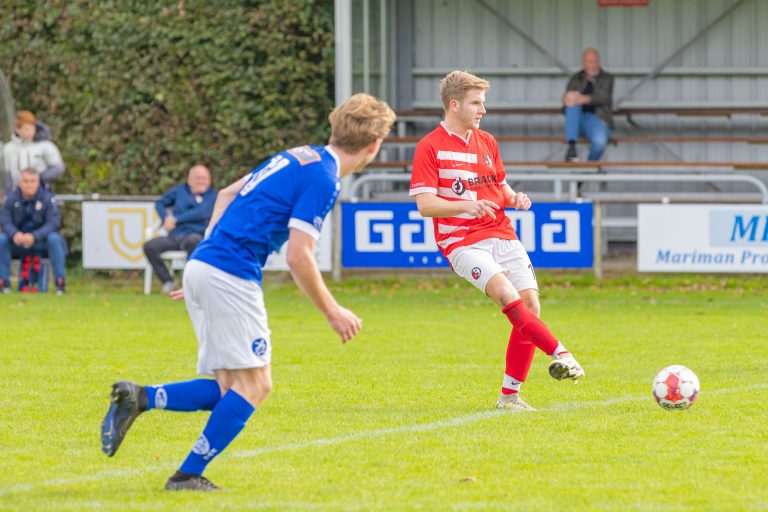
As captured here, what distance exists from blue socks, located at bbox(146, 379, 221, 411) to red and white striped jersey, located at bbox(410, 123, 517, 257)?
8.43 feet

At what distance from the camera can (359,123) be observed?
5656 mm

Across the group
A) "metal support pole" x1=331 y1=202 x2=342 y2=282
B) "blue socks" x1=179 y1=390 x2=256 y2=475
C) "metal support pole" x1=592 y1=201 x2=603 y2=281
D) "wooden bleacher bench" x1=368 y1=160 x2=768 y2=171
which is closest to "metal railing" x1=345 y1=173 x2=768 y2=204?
"wooden bleacher bench" x1=368 y1=160 x2=768 y2=171

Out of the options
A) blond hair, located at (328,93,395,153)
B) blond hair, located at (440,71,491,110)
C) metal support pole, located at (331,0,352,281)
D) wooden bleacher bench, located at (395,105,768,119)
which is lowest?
wooden bleacher bench, located at (395,105,768,119)

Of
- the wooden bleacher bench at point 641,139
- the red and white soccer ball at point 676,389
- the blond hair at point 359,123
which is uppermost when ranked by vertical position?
the blond hair at point 359,123

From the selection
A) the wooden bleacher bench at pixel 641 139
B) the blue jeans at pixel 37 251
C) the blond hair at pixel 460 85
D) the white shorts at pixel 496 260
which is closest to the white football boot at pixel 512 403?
the white shorts at pixel 496 260

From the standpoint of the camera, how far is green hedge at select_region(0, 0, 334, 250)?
19.2 metres

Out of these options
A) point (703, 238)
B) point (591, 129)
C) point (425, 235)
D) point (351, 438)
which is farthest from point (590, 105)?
point (351, 438)

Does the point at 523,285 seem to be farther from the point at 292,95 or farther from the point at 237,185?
the point at 292,95

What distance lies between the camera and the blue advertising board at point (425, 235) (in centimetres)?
1650

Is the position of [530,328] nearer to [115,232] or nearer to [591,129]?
[115,232]

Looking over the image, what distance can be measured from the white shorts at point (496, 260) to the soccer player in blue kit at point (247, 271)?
246 cm

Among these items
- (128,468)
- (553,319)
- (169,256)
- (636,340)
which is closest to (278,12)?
(169,256)

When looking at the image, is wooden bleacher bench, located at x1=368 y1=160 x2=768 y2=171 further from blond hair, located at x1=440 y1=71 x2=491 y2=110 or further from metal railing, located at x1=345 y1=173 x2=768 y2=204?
blond hair, located at x1=440 y1=71 x2=491 y2=110

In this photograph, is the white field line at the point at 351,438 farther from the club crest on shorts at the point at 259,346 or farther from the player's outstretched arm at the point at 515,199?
the player's outstretched arm at the point at 515,199
